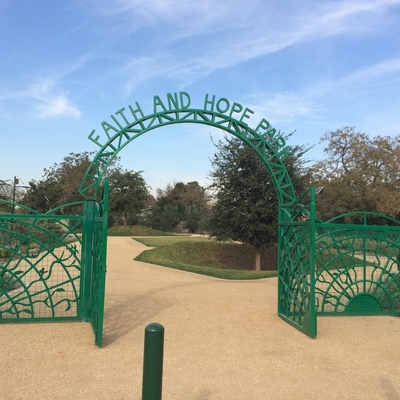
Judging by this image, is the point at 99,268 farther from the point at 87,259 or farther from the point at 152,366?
the point at 152,366

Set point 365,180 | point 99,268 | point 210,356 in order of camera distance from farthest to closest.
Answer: point 365,180
point 99,268
point 210,356

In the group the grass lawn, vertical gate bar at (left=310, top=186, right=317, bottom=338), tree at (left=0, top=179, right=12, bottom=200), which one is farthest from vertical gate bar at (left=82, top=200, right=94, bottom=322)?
the grass lawn

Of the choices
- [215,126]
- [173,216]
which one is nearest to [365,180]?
[173,216]

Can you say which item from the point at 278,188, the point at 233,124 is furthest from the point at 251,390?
the point at 233,124

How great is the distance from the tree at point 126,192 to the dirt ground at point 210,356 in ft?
94.6

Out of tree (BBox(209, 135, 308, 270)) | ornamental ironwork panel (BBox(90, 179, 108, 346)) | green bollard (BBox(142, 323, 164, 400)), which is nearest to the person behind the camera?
green bollard (BBox(142, 323, 164, 400))

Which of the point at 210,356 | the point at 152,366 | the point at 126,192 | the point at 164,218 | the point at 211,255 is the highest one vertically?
the point at 126,192

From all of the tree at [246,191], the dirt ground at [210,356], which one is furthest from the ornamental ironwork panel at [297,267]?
the tree at [246,191]

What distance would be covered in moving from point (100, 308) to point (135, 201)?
32.2 meters

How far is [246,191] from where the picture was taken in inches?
627

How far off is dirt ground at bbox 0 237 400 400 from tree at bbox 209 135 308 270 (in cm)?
777

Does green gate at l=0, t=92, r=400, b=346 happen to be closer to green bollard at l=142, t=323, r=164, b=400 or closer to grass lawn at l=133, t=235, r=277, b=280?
green bollard at l=142, t=323, r=164, b=400

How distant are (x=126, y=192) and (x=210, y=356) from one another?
33.0 metres

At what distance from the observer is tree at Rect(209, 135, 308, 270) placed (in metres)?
15.7
